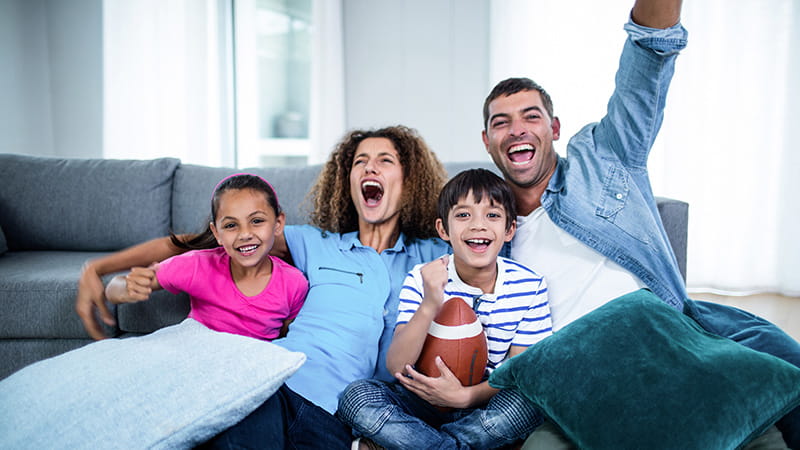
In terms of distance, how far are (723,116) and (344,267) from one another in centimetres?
328

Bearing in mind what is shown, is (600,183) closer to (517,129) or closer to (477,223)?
(517,129)

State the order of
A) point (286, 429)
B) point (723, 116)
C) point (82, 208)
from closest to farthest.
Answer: point (286, 429) → point (82, 208) → point (723, 116)

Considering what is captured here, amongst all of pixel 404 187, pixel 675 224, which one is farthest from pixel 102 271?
pixel 675 224

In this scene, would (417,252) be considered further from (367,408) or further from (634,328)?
(634,328)

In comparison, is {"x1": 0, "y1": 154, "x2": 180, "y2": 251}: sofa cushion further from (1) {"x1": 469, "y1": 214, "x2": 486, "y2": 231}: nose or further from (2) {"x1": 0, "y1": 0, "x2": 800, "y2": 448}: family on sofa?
(1) {"x1": 469, "y1": 214, "x2": 486, "y2": 231}: nose

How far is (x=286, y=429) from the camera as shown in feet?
3.48

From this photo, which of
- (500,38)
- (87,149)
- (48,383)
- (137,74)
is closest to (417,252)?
(48,383)

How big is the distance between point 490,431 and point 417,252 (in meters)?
0.63

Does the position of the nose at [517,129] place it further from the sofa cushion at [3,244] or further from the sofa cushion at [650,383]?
the sofa cushion at [3,244]

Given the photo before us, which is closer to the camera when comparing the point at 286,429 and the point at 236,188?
the point at 286,429

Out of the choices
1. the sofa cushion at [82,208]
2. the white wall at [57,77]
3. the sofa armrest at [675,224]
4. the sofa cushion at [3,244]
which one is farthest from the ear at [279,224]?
the white wall at [57,77]

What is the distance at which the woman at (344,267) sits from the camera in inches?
43.3

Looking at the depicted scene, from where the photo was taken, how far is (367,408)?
1085 millimetres

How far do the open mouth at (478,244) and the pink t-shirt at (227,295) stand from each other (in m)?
0.54
